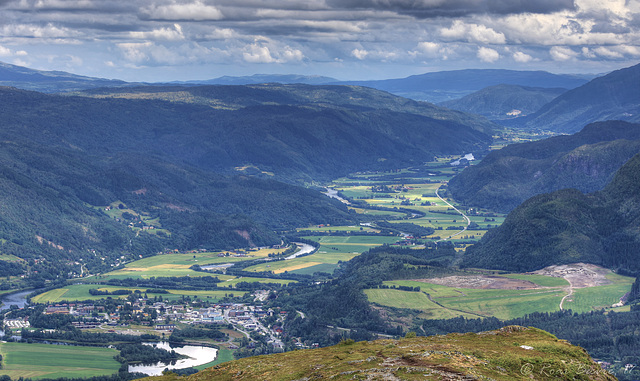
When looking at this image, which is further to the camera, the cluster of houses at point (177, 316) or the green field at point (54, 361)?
the cluster of houses at point (177, 316)

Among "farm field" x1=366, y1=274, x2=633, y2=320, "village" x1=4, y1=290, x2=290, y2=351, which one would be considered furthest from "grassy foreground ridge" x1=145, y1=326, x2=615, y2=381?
"farm field" x1=366, y1=274, x2=633, y2=320

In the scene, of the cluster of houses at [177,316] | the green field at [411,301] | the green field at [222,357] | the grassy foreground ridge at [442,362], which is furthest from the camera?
the cluster of houses at [177,316]

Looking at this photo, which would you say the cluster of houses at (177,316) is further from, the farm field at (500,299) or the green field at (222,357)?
the farm field at (500,299)

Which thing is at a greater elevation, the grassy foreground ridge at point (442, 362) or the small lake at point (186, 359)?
the grassy foreground ridge at point (442, 362)

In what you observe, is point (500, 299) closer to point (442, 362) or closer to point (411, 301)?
point (411, 301)


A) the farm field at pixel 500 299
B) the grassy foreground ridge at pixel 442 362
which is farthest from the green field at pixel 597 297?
the grassy foreground ridge at pixel 442 362

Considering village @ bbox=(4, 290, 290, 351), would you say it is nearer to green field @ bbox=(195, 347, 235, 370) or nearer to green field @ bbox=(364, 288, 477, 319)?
green field @ bbox=(195, 347, 235, 370)
